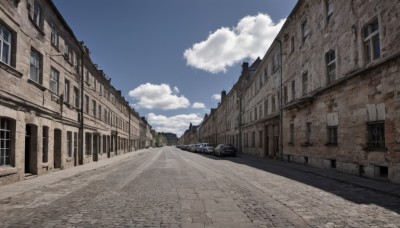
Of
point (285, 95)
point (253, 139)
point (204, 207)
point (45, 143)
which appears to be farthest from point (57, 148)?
point (253, 139)

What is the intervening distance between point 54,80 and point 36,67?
2.94m

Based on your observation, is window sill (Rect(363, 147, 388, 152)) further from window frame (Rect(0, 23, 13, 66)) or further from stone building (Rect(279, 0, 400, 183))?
window frame (Rect(0, 23, 13, 66))

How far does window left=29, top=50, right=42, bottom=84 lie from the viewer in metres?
16.0

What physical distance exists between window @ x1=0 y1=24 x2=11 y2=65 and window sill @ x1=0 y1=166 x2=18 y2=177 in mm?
4171

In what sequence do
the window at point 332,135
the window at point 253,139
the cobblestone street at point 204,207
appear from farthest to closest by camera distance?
the window at point 253,139
the window at point 332,135
the cobblestone street at point 204,207

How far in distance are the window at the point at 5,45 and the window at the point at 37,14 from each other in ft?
9.49

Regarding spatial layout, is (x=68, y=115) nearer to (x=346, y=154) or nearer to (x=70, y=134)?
(x=70, y=134)

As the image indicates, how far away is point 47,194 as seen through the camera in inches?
402

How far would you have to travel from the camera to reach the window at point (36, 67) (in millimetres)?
15967

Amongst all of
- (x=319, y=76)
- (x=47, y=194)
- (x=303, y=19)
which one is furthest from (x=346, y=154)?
(x=47, y=194)

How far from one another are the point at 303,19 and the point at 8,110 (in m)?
18.8

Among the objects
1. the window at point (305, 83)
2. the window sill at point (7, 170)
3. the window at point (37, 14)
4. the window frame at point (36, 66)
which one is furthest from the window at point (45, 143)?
the window at point (305, 83)

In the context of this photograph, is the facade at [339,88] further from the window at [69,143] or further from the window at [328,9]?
the window at [69,143]

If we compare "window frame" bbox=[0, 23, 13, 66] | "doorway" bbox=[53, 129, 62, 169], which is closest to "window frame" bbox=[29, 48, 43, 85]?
"window frame" bbox=[0, 23, 13, 66]
